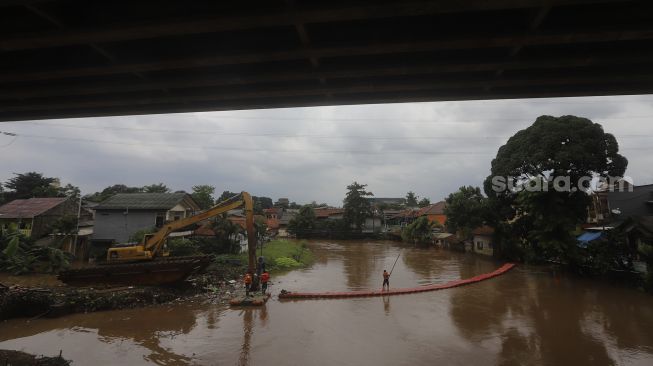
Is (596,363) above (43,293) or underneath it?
underneath

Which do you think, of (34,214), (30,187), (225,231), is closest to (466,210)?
(225,231)

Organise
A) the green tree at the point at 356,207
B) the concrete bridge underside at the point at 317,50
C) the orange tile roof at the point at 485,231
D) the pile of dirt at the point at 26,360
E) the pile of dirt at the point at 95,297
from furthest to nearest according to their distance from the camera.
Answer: the green tree at the point at 356,207 < the orange tile roof at the point at 485,231 < the pile of dirt at the point at 95,297 < the pile of dirt at the point at 26,360 < the concrete bridge underside at the point at 317,50

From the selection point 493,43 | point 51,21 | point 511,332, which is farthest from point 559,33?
point 511,332

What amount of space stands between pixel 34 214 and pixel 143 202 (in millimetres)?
7957

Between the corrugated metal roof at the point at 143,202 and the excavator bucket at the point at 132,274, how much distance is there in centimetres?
1299

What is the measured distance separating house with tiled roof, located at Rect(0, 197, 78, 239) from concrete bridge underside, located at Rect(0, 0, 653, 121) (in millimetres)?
24352

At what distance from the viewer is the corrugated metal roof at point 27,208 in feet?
88.5

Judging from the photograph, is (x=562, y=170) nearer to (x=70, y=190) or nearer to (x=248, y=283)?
(x=248, y=283)

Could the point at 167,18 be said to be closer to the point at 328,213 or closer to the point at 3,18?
the point at 3,18

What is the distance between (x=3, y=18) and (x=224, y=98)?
4077mm

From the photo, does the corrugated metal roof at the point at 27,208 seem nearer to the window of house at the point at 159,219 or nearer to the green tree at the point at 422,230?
the window of house at the point at 159,219

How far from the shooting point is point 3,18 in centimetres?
548

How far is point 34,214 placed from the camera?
26.8m

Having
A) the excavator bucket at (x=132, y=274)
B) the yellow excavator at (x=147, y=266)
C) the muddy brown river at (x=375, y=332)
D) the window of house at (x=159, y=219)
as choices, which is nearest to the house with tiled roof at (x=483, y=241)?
the muddy brown river at (x=375, y=332)
